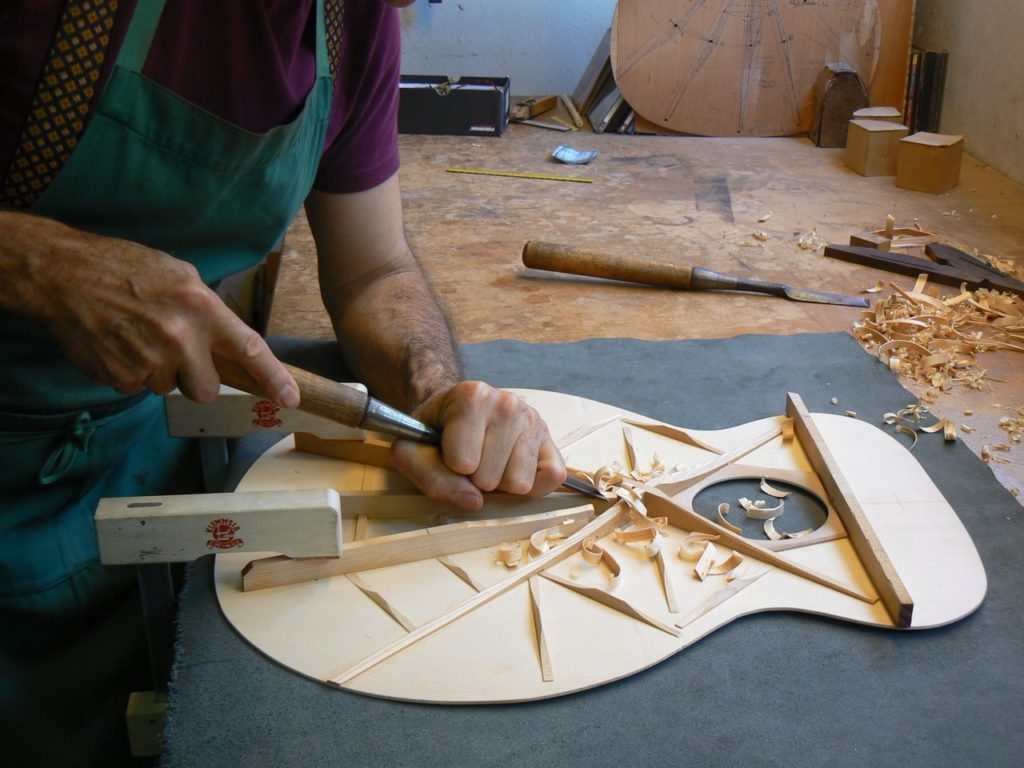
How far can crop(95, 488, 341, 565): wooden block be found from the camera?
116 cm

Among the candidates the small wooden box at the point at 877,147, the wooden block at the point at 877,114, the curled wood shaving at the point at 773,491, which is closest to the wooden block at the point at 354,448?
the curled wood shaving at the point at 773,491

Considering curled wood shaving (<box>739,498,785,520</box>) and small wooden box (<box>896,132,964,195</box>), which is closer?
curled wood shaving (<box>739,498,785,520</box>)

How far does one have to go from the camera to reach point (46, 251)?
4.00 feet

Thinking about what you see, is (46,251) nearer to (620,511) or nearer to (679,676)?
(620,511)

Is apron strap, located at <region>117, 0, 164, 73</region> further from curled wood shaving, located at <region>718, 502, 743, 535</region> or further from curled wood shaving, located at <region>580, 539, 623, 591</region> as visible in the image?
curled wood shaving, located at <region>718, 502, 743, 535</region>

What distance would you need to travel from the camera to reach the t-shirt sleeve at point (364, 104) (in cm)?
170

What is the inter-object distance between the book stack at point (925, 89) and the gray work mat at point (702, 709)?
3.80 m

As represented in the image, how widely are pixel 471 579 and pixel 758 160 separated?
321 cm

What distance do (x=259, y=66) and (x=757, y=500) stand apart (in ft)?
3.39

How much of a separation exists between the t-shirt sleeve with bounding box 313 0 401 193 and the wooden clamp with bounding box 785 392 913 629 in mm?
905

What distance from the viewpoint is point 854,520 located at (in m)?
1.39

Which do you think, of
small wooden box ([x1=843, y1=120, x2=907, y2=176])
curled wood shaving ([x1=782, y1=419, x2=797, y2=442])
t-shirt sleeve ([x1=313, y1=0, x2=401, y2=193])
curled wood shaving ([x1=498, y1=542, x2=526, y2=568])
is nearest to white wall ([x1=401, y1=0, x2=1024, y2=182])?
small wooden box ([x1=843, y1=120, x2=907, y2=176])

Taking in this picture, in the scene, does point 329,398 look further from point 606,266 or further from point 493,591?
point 606,266

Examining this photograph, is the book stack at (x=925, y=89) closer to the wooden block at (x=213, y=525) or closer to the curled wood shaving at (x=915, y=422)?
the curled wood shaving at (x=915, y=422)
